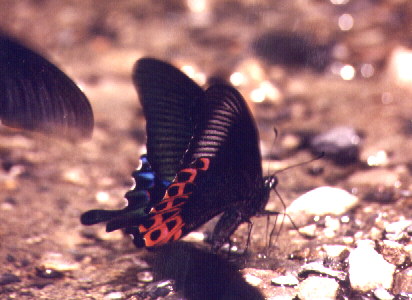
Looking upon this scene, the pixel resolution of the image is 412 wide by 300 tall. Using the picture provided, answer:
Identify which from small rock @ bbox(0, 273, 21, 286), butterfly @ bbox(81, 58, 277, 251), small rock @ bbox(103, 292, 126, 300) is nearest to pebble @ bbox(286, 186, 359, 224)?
butterfly @ bbox(81, 58, 277, 251)

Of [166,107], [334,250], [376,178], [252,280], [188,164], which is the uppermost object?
[166,107]

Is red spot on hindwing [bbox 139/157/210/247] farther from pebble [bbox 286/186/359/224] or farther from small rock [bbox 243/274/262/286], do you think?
pebble [bbox 286/186/359/224]

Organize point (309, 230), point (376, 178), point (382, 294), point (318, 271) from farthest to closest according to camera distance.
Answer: point (376, 178) → point (309, 230) → point (318, 271) → point (382, 294)

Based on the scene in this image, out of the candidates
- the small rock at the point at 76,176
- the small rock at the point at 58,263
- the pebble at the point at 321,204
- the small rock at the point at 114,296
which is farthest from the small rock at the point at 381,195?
the small rock at the point at 76,176

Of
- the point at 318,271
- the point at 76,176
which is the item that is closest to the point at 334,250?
the point at 318,271

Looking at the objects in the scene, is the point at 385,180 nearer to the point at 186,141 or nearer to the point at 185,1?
the point at 186,141

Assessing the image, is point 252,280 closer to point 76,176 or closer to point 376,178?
point 376,178

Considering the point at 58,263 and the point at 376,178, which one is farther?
the point at 376,178
